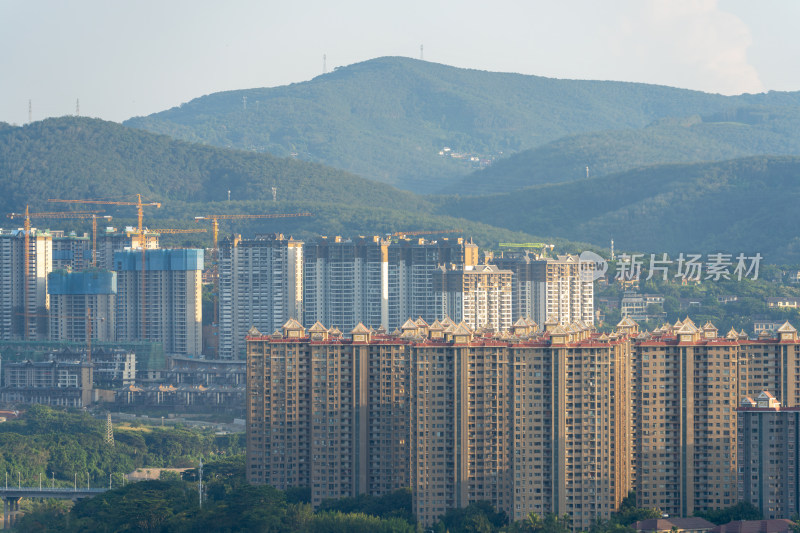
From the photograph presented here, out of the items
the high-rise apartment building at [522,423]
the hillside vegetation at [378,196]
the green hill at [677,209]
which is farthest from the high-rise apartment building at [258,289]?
the green hill at [677,209]

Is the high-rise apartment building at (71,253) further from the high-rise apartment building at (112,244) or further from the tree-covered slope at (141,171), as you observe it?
the tree-covered slope at (141,171)

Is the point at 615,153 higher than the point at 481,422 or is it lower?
higher

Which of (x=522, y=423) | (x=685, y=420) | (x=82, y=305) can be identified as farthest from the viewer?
(x=82, y=305)

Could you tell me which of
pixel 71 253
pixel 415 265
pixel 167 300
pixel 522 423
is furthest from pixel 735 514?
pixel 71 253

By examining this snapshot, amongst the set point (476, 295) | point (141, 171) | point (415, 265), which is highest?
point (141, 171)

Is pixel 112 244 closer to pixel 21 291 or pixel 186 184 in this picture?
pixel 21 291
